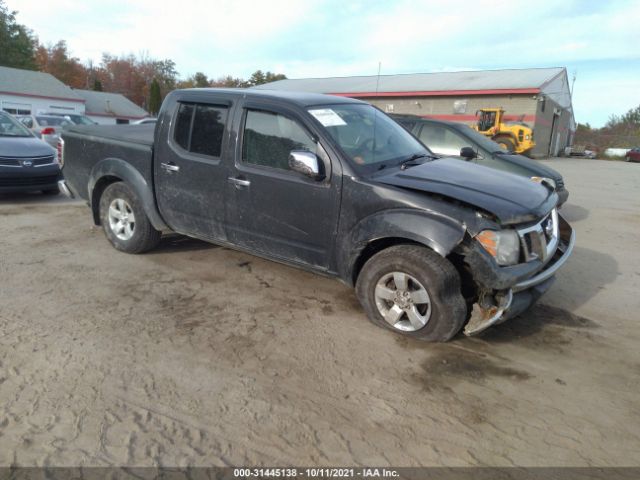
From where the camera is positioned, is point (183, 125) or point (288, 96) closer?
point (288, 96)

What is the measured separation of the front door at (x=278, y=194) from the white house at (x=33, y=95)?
141 feet

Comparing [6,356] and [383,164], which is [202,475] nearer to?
[6,356]

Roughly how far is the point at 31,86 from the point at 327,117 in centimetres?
4785

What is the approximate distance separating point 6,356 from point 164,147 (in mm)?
2475

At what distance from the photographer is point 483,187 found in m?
3.77

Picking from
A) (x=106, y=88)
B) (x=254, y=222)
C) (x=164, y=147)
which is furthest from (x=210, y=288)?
(x=106, y=88)

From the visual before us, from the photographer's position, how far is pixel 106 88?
249 feet

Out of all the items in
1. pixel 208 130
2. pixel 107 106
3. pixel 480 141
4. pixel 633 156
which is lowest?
pixel 208 130

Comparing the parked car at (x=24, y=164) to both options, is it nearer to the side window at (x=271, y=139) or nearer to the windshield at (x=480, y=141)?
the side window at (x=271, y=139)

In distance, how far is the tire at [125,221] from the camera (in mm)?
5355

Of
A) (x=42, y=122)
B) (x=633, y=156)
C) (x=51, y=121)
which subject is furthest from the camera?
(x=633, y=156)

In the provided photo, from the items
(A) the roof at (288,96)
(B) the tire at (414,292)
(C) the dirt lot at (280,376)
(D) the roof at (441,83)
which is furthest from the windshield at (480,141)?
(D) the roof at (441,83)

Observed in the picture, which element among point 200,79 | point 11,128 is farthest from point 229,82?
point 11,128

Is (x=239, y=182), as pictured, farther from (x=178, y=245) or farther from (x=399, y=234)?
(x=178, y=245)
